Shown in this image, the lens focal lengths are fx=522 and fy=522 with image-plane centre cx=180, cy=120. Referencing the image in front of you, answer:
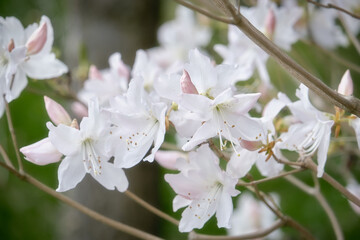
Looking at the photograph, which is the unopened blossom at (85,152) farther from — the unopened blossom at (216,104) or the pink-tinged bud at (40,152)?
the unopened blossom at (216,104)

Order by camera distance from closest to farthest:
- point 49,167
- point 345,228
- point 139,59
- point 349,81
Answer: point 349,81, point 139,59, point 345,228, point 49,167

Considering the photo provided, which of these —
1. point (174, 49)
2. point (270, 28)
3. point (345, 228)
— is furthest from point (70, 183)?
point (345, 228)

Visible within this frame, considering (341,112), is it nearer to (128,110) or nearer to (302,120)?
Result: (302,120)


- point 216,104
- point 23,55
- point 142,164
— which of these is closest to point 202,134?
point 216,104

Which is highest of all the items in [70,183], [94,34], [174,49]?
[70,183]

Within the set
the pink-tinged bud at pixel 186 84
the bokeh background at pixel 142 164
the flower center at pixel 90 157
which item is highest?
the pink-tinged bud at pixel 186 84

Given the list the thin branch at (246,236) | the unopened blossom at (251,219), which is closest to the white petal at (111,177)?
the thin branch at (246,236)

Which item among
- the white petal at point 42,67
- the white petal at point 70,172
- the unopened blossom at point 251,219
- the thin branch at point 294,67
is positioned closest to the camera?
the thin branch at point 294,67
